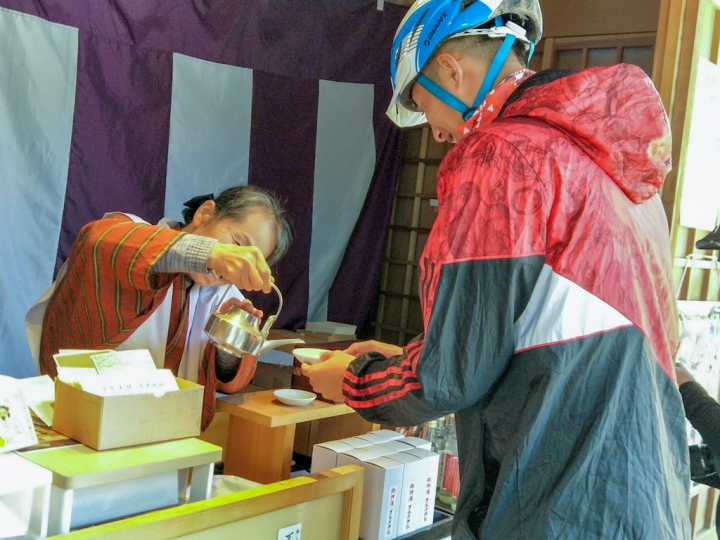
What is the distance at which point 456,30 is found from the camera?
1.21 meters

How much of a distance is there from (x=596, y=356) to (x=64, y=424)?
954 millimetres

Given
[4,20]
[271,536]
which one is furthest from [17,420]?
[4,20]

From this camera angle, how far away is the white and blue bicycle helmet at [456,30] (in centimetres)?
120

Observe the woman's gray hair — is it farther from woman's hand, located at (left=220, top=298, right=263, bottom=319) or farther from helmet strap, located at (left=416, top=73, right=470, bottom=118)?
helmet strap, located at (left=416, top=73, right=470, bottom=118)

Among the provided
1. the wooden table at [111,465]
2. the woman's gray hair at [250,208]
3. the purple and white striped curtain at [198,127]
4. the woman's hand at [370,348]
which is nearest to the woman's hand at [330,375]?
the woman's hand at [370,348]

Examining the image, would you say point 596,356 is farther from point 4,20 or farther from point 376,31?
point 376,31

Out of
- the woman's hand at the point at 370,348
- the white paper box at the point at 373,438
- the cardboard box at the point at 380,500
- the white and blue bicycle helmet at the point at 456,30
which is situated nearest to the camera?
the white and blue bicycle helmet at the point at 456,30

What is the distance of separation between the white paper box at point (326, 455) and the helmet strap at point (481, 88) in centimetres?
87

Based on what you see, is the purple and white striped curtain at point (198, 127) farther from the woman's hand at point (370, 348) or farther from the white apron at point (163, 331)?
the woman's hand at point (370, 348)

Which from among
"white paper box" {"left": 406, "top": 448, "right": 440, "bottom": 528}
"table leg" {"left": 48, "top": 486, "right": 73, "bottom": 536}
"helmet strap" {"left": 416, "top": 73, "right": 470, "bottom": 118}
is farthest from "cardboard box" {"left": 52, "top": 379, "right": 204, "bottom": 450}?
"helmet strap" {"left": 416, "top": 73, "right": 470, "bottom": 118}

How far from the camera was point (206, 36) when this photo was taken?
4.51m

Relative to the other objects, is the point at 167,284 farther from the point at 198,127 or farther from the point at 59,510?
the point at 198,127

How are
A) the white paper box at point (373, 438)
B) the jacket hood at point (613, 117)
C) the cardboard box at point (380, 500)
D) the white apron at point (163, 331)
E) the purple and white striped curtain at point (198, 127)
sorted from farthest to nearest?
the purple and white striped curtain at point (198, 127) < the white apron at point (163, 331) < the white paper box at point (373, 438) < the cardboard box at point (380, 500) < the jacket hood at point (613, 117)

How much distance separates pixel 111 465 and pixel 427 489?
2.75 feet
